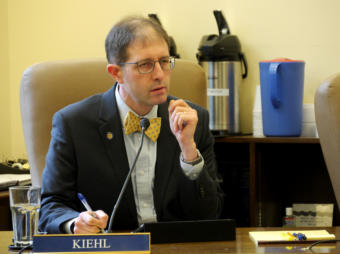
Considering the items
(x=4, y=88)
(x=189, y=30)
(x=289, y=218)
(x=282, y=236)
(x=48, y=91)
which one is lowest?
(x=289, y=218)

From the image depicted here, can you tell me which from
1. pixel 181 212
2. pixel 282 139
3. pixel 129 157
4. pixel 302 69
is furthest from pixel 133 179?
pixel 302 69

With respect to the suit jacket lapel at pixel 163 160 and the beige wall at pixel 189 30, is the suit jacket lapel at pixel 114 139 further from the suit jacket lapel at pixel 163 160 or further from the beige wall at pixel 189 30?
the beige wall at pixel 189 30

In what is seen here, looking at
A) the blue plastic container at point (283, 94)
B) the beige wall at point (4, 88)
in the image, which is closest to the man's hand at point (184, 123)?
the blue plastic container at point (283, 94)

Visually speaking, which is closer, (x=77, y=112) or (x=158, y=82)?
(x=158, y=82)

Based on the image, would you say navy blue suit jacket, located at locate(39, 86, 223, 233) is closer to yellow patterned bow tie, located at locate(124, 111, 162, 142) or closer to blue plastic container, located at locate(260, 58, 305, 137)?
yellow patterned bow tie, located at locate(124, 111, 162, 142)

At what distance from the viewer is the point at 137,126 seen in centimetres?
183

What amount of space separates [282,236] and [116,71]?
83 centimetres

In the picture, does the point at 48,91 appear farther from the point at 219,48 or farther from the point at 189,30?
the point at 189,30

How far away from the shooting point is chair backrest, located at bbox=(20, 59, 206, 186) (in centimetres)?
200

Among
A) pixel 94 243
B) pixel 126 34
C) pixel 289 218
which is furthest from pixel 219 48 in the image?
pixel 94 243

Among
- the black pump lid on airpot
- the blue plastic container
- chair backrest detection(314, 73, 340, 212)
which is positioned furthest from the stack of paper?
the black pump lid on airpot

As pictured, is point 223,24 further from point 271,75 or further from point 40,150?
point 40,150

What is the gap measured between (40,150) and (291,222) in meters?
1.27

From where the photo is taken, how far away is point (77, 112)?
188cm
